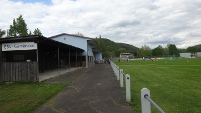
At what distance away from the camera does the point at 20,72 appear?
15.6 metres

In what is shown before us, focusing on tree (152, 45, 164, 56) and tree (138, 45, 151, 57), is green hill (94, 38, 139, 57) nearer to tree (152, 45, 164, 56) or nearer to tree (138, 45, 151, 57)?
tree (138, 45, 151, 57)

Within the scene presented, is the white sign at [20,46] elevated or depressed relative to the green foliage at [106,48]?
depressed

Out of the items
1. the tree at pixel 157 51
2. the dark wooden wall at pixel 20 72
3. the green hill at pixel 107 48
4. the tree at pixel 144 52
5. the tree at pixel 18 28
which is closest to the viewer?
the dark wooden wall at pixel 20 72

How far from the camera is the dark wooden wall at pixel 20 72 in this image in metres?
15.5

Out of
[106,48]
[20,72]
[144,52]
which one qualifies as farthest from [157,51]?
[20,72]

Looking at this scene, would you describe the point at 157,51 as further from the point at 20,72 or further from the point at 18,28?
the point at 20,72

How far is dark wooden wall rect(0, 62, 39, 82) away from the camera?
15.5 metres

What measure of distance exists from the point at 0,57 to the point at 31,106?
932 centimetres

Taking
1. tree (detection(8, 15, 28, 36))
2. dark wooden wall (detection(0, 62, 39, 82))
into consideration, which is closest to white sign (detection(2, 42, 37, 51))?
dark wooden wall (detection(0, 62, 39, 82))

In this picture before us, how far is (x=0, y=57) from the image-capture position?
642 inches

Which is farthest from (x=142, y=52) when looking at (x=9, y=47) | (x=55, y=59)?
(x=9, y=47)

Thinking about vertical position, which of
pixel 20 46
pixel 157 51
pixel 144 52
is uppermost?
pixel 157 51

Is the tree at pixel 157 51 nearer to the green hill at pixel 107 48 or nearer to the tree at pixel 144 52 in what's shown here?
the tree at pixel 144 52

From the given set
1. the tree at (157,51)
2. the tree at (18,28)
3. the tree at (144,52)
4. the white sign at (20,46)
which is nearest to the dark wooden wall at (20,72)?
the white sign at (20,46)
